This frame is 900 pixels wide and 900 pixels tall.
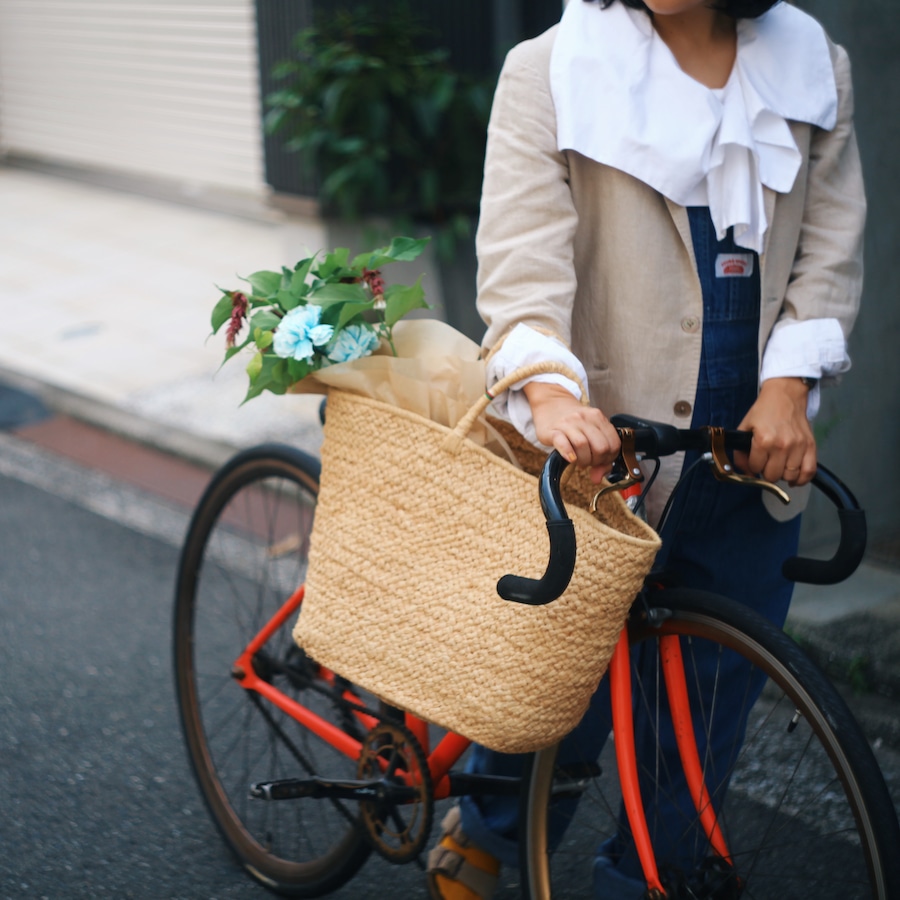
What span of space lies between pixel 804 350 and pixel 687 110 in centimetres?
42

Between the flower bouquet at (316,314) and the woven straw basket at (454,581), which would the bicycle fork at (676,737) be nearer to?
the woven straw basket at (454,581)

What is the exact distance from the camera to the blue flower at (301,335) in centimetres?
195

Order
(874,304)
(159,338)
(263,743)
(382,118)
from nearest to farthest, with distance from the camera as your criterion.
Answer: (263,743)
(874,304)
(382,118)
(159,338)

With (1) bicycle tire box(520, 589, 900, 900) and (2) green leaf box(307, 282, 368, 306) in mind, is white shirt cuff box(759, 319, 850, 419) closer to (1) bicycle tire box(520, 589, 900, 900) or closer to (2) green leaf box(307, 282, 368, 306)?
(1) bicycle tire box(520, 589, 900, 900)

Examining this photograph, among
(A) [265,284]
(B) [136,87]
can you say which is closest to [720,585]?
(A) [265,284]

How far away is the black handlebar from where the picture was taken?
155cm

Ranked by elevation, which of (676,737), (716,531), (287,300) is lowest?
(676,737)

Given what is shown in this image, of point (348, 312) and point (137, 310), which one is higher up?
point (348, 312)

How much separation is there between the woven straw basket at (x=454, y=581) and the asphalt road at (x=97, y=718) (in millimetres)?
873

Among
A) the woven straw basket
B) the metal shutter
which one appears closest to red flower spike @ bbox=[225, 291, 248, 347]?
the woven straw basket

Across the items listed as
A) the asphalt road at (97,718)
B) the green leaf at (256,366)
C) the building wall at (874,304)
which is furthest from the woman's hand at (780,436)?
the building wall at (874,304)

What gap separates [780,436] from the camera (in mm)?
1777

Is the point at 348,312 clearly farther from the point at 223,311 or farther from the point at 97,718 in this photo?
the point at 97,718

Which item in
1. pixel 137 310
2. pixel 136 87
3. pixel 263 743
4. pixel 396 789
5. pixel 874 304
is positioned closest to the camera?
pixel 396 789
